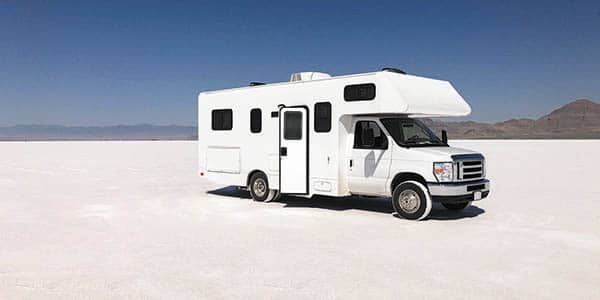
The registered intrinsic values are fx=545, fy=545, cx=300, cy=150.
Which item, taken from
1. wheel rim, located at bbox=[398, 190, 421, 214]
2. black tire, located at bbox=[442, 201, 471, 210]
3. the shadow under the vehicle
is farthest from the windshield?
the shadow under the vehicle

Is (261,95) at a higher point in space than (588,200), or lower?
higher

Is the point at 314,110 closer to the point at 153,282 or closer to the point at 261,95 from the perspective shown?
the point at 261,95

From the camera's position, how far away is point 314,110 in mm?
11719

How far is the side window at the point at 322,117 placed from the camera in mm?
11477

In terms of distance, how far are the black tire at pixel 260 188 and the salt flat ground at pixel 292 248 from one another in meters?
0.49

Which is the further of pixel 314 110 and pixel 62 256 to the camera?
pixel 314 110

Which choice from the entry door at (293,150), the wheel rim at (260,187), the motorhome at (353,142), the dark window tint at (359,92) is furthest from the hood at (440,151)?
the wheel rim at (260,187)

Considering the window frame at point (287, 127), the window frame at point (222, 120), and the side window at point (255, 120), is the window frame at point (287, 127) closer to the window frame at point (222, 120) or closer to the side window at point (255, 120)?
the side window at point (255, 120)

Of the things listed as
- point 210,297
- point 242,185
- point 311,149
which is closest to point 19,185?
point 242,185

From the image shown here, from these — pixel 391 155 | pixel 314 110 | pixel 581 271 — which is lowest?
pixel 581 271

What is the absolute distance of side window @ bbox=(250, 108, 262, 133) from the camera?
1303 cm

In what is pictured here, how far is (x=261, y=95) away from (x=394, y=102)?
3.82 meters

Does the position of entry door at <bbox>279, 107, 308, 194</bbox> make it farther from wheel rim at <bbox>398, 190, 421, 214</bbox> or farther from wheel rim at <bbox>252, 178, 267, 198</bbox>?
wheel rim at <bbox>398, 190, 421, 214</bbox>

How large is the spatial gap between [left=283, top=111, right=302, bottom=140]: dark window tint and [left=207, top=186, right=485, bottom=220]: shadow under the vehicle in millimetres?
1622
